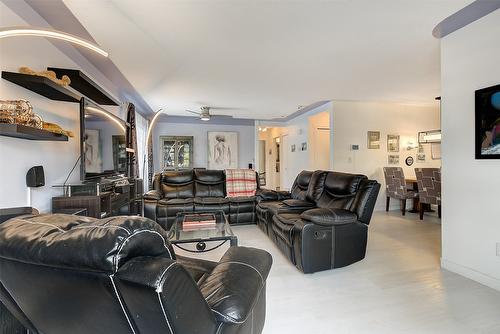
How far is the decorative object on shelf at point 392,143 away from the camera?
17.0 ft

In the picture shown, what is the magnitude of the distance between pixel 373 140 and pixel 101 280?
17.9ft

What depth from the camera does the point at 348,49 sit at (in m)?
2.70

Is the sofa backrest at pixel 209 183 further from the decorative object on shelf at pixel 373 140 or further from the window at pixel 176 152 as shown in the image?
the decorative object on shelf at pixel 373 140

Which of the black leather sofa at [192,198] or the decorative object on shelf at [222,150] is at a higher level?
the decorative object on shelf at [222,150]

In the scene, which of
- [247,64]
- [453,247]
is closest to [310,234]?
[453,247]

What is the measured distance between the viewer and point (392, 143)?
17.1 feet

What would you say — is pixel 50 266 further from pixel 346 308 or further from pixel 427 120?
pixel 427 120

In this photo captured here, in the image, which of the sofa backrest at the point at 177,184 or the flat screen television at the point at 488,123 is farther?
the sofa backrest at the point at 177,184

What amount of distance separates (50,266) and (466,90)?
3076 millimetres

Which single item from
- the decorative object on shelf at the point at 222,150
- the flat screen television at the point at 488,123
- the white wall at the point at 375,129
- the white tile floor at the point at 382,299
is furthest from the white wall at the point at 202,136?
the flat screen television at the point at 488,123

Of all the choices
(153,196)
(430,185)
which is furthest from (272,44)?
(430,185)

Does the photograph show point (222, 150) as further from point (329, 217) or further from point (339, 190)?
point (329, 217)

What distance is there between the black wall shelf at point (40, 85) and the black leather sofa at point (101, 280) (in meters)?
1.52

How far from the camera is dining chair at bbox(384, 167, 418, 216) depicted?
4611 mm
